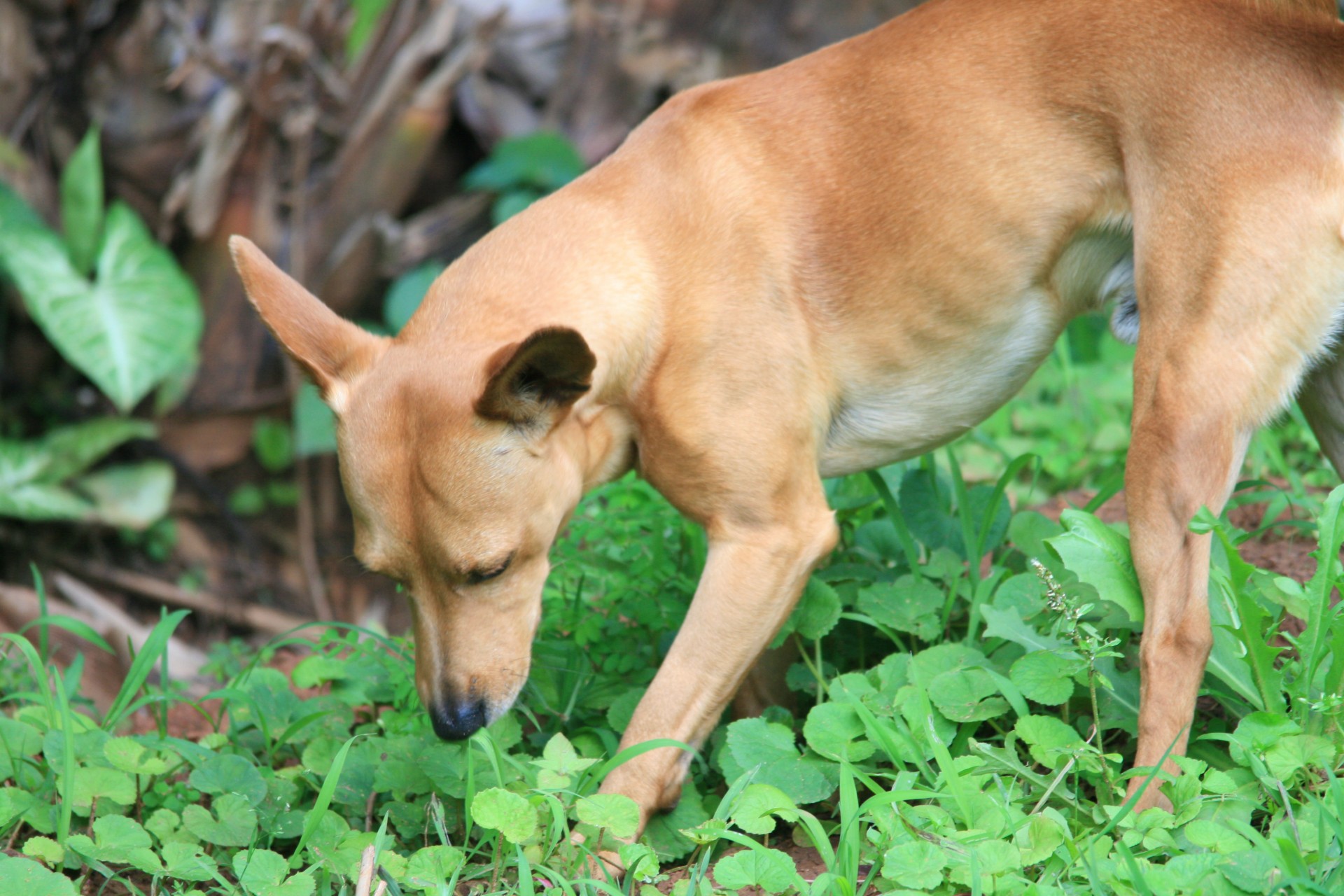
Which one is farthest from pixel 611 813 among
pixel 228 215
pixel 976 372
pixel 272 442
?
pixel 228 215

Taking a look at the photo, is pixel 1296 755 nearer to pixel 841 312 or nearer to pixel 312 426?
pixel 841 312

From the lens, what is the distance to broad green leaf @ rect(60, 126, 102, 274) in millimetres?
5875

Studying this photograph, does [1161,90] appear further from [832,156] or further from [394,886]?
[394,886]

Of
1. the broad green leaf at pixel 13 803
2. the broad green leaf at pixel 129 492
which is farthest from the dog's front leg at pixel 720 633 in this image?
the broad green leaf at pixel 129 492

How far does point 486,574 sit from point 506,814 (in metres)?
0.63

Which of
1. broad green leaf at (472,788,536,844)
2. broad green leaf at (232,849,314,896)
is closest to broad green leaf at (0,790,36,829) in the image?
broad green leaf at (232,849,314,896)

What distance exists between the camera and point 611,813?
8.25 feet

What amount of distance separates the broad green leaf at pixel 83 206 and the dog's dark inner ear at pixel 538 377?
163 inches

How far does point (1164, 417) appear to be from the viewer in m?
2.61

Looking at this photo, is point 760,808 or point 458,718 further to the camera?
point 458,718

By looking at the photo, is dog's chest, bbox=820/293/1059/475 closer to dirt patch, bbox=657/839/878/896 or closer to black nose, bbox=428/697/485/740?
dirt patch, bbox=657/839/878/896

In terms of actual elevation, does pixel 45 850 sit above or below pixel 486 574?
below

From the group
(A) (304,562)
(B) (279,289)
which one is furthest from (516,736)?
(A) (304,562)

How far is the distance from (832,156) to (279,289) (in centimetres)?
153
